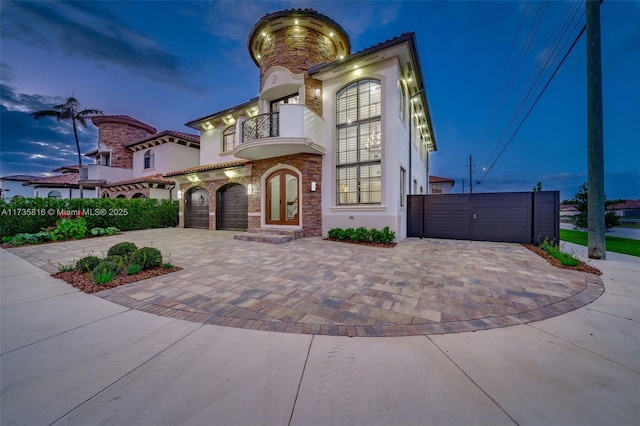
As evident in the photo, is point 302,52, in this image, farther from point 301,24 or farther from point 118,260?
point 118,260

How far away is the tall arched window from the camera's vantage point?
8.94m

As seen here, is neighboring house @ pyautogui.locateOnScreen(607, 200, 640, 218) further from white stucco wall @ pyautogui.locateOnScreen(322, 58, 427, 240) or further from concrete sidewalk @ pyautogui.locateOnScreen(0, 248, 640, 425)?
concrete sidewalk @ pyautogui.locateOnScreen(0, 248, 640, 425)

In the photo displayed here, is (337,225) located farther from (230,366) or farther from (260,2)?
(260,2)

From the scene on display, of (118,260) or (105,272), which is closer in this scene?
(105,272)

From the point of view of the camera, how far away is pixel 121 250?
191 inches

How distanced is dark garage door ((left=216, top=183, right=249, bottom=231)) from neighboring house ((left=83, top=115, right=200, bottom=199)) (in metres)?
5.67

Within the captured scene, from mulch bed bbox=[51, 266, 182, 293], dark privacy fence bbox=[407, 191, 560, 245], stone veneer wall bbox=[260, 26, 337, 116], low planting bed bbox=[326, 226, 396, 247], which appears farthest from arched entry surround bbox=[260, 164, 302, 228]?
mulch bed bbox=[51, 266, 182, 293]

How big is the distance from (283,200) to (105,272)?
677 centimetres

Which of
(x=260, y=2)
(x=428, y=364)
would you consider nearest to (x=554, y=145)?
(x=260, y=2)

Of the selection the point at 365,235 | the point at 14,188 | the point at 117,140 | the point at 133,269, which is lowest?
the point at 133,269

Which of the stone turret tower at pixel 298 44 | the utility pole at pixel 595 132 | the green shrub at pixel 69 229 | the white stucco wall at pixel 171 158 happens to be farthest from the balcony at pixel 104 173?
the utility pole at pixel 595 132

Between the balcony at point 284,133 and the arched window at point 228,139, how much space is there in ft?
13.4

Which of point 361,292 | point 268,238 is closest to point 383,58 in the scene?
point 268,238

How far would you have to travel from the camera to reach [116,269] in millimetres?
4223
